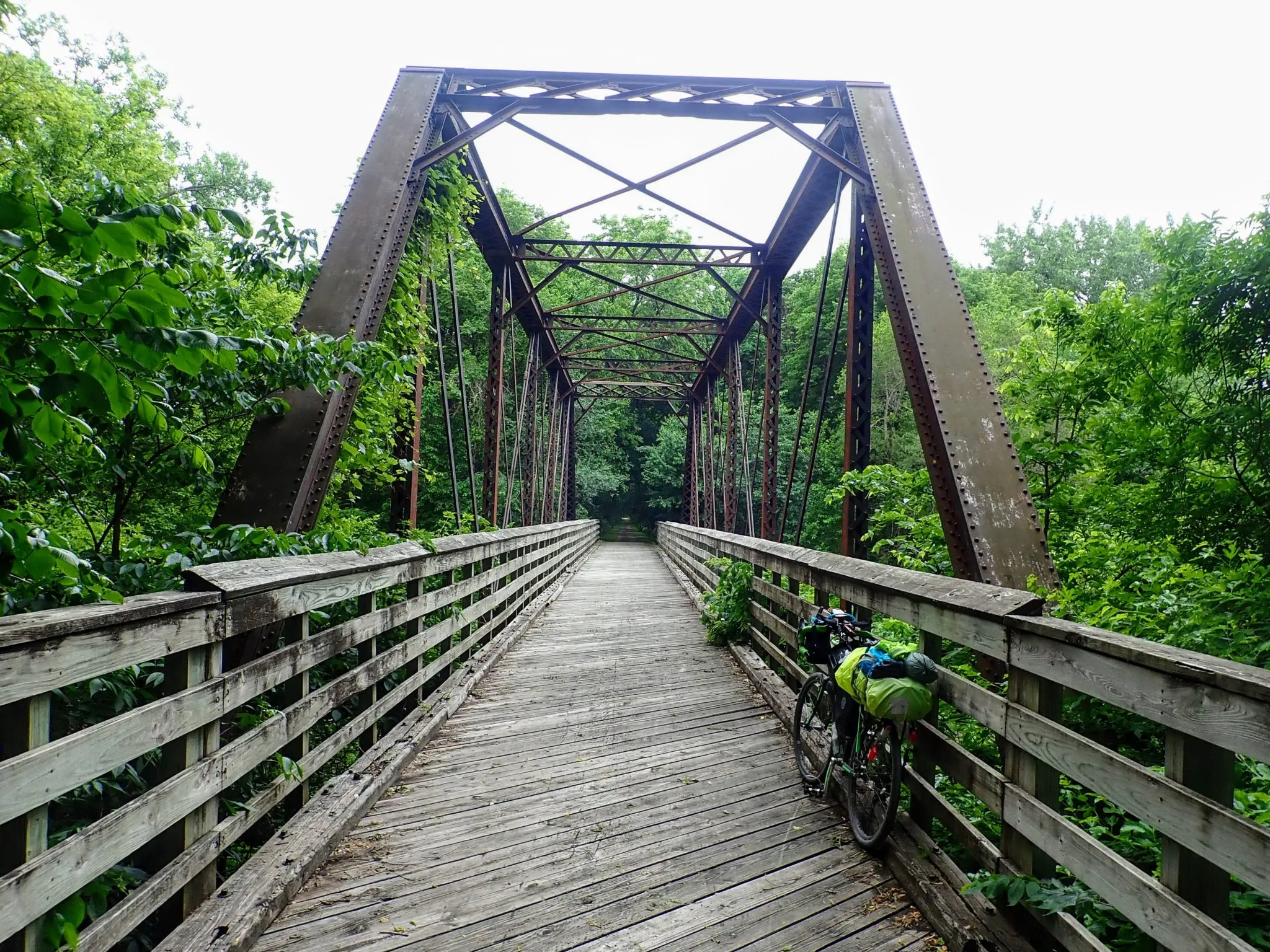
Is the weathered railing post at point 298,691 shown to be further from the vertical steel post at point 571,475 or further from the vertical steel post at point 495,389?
the vertical steel post at point 571,475

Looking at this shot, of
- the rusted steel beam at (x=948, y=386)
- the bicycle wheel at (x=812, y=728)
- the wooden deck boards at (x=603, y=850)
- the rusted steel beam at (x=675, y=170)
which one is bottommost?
the wooden deck boards at (x=603, y=850)

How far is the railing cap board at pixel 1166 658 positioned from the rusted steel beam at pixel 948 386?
1652 millimetres

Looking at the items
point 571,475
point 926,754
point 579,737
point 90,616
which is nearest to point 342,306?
point 579,737

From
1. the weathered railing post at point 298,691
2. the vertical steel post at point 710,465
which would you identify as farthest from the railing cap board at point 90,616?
the vertical steel post at point 710,465

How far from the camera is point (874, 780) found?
2.73m

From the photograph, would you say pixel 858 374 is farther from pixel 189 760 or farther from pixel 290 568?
pixel 189 760

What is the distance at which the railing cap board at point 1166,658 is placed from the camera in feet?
4.34

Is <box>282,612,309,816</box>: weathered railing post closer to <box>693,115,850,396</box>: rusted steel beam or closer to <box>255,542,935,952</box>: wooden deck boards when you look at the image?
<box>255,542,935,952</box>: wooden deck boards

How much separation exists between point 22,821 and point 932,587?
2540mm

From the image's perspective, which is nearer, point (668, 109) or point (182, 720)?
point (182, 720)

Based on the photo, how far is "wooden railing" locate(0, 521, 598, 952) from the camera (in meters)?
1.44

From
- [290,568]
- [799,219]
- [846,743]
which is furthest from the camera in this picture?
[799,219]

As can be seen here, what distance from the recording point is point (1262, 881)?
1.26 meters

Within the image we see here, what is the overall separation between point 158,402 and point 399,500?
132 inches
